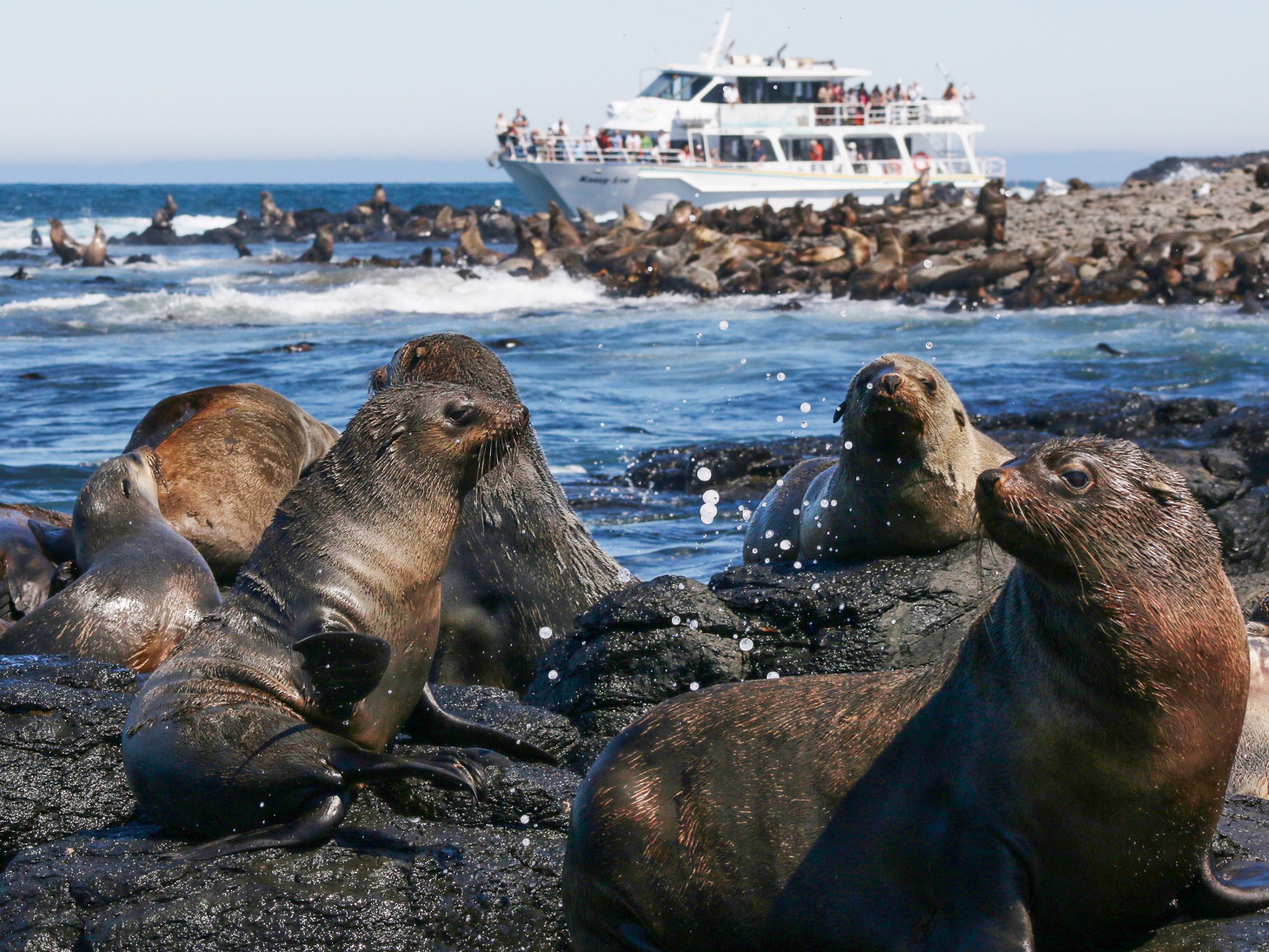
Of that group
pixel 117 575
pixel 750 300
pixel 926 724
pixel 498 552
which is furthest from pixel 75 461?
pixel 750 300

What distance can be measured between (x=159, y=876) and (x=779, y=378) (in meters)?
16.6

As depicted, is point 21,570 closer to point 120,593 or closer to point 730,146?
point 120,593

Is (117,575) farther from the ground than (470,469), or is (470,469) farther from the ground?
(470,469)

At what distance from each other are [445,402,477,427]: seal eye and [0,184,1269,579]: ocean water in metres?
4.77

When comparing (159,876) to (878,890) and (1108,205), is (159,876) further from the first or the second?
(1108,205)

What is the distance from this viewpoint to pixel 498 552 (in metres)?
5.82

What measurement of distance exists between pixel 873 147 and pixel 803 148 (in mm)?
3369

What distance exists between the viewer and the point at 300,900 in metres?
3.66

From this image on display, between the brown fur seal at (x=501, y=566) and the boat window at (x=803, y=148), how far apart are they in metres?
50.5

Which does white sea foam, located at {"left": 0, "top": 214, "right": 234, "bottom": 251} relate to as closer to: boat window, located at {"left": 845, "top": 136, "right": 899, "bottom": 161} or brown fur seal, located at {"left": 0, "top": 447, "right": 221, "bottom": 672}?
boat window, located at {"left": 845, "top": 136, "right": 899, "bottom": 161}

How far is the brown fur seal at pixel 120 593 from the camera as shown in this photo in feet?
20.7

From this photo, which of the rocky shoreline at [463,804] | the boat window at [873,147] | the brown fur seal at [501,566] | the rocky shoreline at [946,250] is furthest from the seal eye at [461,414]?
the boat window at [873,147]

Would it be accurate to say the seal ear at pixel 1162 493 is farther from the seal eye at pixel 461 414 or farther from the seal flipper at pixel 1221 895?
the seal eye at pixel 461 414

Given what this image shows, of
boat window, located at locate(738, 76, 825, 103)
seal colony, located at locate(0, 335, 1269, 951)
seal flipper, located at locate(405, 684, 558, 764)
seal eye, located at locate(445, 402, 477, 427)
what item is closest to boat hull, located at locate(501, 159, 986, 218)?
boat window, located at locate(738, 76, 825, 103)
